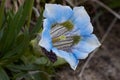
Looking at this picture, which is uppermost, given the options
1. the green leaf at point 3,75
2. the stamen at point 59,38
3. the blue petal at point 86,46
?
the stamen at point 59,38

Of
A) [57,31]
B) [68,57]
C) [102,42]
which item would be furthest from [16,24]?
[102,42]

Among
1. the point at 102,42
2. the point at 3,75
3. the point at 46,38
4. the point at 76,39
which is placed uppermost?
the point at 46,38

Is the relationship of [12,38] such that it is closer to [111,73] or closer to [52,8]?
[52,8]

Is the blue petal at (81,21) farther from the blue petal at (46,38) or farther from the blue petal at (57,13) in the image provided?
the blue petal at (46,38)

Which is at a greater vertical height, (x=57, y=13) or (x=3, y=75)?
(x=57, y=13)

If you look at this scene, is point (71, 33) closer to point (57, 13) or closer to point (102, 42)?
point (57, 13)

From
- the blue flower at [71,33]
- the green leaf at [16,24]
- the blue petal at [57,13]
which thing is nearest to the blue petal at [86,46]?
the blue flower at [71,33]
